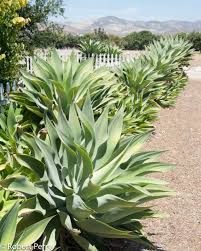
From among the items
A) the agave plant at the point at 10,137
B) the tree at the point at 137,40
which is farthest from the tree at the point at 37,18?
the tree at the point at 137,40

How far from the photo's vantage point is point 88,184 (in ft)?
10.0

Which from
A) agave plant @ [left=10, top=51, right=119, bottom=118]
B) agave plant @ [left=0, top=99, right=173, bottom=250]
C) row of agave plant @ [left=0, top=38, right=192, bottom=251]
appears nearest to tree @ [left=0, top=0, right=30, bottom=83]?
agave plant @ [left=10, top=51, right=119, bottom=118]

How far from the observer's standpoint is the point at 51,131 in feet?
11.5

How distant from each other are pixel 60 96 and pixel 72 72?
69 centimetres

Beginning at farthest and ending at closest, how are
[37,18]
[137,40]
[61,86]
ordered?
[137,40] < [37,18] < [61,86]

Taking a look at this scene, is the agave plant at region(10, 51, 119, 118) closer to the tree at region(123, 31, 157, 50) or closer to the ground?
the ground

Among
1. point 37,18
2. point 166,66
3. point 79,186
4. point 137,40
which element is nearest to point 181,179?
point 79,186

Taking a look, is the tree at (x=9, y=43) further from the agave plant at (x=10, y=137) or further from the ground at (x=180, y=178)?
the agave plant at (x=10, y=137)

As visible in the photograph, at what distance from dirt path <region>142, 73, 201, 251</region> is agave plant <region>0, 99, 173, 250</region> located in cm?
75

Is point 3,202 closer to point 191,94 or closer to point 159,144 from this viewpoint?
point 159,144

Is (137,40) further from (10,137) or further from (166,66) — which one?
(10,137)

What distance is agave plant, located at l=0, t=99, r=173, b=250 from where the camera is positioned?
9.96 feet

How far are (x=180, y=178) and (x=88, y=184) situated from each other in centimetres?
286

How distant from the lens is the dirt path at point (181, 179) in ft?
13.0
